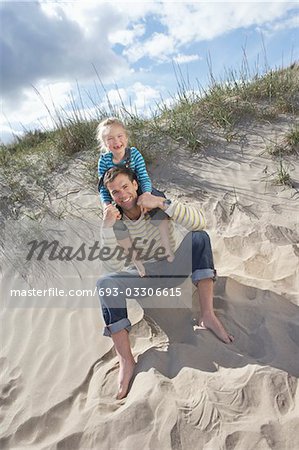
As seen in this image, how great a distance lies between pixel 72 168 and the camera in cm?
558

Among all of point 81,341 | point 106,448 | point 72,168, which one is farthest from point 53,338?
point 72,168

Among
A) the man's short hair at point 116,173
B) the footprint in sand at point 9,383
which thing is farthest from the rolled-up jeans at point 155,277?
the footprint in sand at point 9,383

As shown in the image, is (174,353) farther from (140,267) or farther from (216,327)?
(140,267)

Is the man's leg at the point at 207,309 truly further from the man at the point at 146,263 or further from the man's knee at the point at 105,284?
the man's knee at the point at 105,284

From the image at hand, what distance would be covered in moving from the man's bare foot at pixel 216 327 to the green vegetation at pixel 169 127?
294 cm

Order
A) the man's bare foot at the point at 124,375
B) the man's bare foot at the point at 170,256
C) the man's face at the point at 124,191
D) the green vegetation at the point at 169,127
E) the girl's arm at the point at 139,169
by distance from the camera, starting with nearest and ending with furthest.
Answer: the man's bare foot at the point at 124,375 < the man's face at the point at 124,191 < the man's bare foot at the point at 170,256 < the girl's arm at the point at 139,169 < the green vegetation at the point at 169,127

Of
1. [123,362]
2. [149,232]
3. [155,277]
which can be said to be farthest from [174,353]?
[149,232]

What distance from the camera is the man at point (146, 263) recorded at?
242 cm

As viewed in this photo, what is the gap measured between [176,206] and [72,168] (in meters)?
3.28

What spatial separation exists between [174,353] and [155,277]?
1.71 ft

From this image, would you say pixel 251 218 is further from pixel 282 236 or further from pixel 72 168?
pixel 72 168

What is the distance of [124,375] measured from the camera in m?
2.31

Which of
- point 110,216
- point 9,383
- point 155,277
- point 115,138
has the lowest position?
point 9,383

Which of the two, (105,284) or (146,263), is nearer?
(105,284)
